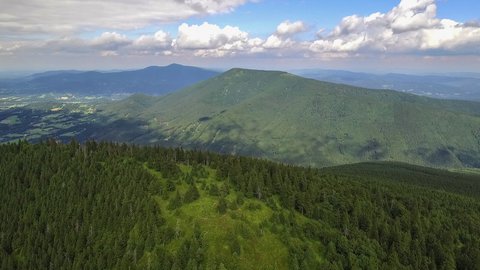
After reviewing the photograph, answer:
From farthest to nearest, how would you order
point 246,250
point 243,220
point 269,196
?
point 269,196
point 243,220
point 246,250

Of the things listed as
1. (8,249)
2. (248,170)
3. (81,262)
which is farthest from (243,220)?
(8,249)

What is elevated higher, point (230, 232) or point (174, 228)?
point (174, 228)

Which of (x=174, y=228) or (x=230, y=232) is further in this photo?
(x=174, y=228)

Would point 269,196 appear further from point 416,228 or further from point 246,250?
point 416,228

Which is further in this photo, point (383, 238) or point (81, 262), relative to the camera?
point (383, 238)

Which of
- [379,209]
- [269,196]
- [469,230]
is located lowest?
[469,230]

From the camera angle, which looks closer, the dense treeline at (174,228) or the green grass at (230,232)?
the green grass at (230,232)

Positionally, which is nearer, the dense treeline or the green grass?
the green grass

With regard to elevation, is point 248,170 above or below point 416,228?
above
